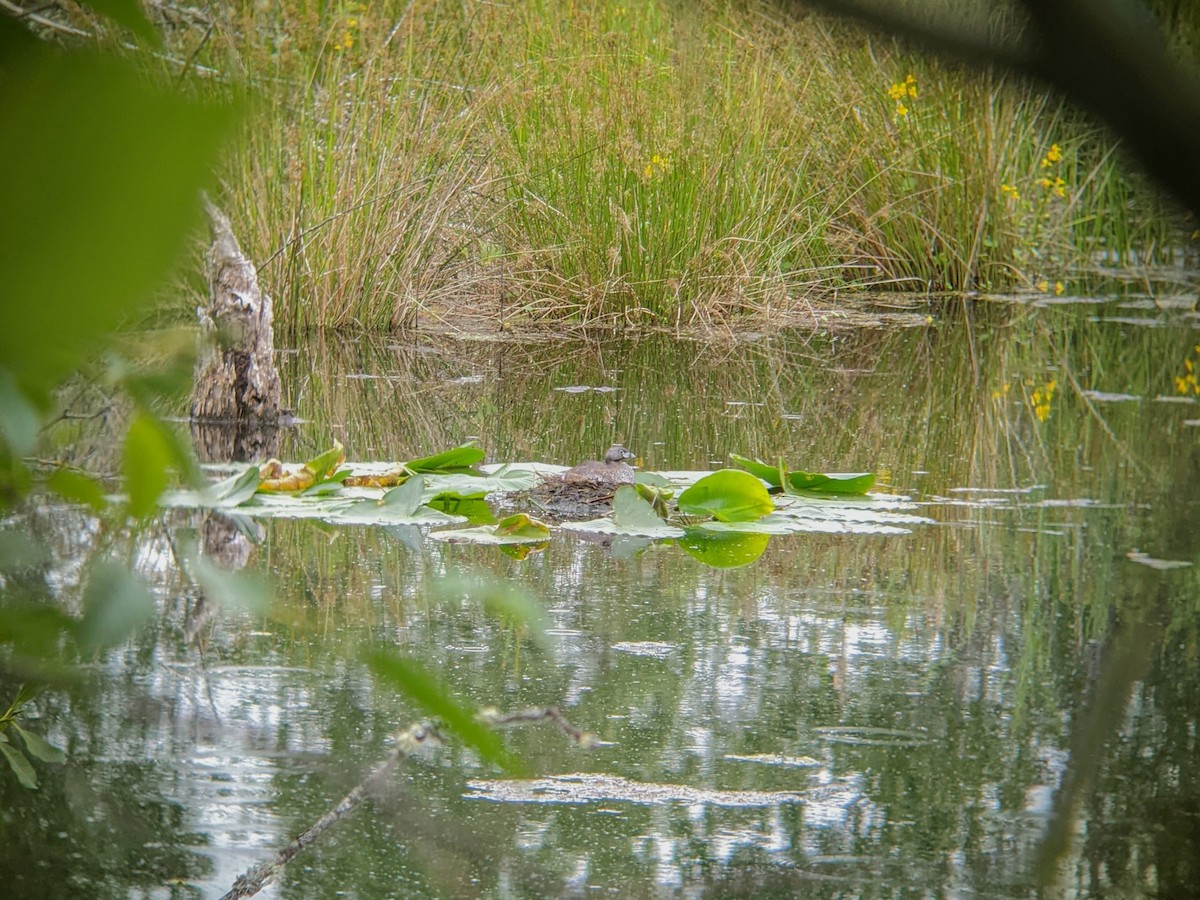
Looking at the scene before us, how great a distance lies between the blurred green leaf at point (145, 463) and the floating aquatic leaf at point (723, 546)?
2.72m

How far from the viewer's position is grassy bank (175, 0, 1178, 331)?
20.8 feet

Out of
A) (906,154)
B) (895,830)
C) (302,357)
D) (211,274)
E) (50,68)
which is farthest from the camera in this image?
(906,154)

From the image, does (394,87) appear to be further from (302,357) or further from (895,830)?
(895,830)

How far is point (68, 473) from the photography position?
380mm

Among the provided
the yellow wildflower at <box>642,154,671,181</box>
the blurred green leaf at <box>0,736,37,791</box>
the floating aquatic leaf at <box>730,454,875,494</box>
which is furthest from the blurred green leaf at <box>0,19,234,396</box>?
the yellow wildflower at <box>642,154,671,181</box>

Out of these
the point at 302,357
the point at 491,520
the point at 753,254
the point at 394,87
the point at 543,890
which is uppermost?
the point at 394,87

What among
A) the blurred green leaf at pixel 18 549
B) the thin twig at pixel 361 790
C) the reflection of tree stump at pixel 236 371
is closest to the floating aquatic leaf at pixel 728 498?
the reflection of tree stump at pixel 236 371

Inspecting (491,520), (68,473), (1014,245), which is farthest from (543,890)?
(1014,245)

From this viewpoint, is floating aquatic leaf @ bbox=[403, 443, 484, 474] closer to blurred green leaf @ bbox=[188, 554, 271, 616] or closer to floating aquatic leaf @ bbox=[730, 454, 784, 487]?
floating aquatic leaf @ bbox=[730, 454, 784, 487]

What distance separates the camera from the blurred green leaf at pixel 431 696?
0.89 feet

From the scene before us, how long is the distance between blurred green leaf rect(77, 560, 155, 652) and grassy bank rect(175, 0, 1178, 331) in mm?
5406

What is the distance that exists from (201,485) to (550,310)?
6659 mm

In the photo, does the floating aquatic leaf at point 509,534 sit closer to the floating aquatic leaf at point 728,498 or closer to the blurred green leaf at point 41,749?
the floating aquatic leaf at point 728,498

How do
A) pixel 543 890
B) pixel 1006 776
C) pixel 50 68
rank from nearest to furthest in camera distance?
pixel 50 68 → pixel 543 890 → pixel 1006 776
